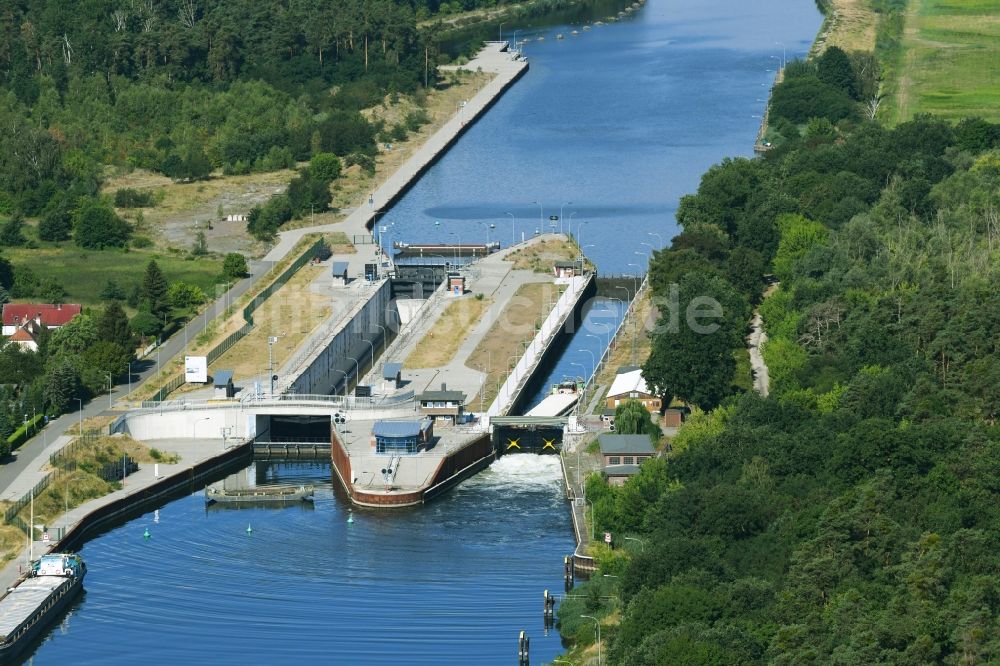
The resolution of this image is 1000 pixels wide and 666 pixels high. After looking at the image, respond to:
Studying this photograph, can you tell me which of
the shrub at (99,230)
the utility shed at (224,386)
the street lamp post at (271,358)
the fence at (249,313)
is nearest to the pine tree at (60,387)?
the fence at (249,313)

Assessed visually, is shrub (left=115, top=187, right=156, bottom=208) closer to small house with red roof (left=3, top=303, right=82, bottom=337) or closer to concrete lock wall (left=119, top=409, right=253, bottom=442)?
small house with red roof (left=3, top=303, right=82, bottom=337)

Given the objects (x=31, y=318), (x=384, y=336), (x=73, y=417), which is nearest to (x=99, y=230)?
(x=31, y=318)

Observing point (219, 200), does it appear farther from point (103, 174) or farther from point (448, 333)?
point (448, 333)

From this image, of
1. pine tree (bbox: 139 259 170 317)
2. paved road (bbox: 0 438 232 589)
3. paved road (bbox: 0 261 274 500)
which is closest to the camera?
paved road (bbox: 0 438 232 589)

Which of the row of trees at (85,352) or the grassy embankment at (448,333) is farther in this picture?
the grassy embankment at (448,333)

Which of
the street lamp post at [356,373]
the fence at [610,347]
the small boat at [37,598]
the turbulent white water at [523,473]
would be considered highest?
the fence at [610,347]

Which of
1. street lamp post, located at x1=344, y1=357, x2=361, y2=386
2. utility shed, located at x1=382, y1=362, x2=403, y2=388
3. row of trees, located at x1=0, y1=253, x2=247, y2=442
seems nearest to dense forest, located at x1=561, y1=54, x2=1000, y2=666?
utility shed, located at x1=382, y1=362, x2=403, y2=388

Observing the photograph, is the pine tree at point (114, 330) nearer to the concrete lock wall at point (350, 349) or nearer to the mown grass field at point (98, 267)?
the concrete lock wall at point (350, 349)
